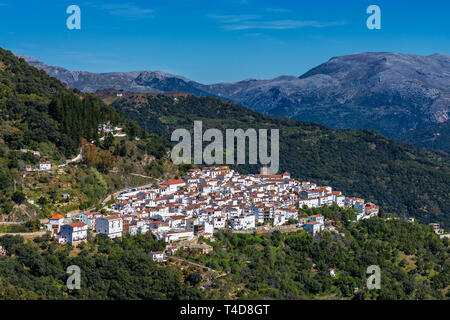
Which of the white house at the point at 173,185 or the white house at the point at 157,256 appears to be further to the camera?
the white house at the point at 173,185

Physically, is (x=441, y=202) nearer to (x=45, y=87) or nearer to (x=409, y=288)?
(x=409, y=288)

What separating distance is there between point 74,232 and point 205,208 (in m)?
9.41

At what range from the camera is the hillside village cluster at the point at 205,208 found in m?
31.8

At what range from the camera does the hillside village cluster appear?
31812 millimetres

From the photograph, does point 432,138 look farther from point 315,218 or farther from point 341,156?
point 315,218

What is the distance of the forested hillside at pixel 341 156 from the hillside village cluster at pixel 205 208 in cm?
2525

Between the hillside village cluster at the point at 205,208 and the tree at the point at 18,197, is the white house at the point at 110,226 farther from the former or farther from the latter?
the tree at the point at 18,197

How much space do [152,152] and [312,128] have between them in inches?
2273

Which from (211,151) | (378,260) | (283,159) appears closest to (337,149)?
(283,159)

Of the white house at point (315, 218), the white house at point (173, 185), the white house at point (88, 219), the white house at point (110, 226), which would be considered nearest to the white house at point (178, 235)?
the white house at point (110, 226)

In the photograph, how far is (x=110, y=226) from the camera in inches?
1235

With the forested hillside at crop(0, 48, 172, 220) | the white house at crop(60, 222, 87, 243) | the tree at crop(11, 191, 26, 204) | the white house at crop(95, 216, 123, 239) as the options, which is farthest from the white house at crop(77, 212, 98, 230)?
the tree at crop(11, 191, 26, 204)

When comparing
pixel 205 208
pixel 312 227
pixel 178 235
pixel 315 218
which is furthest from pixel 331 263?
pixel 178 235

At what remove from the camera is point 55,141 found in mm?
42625
